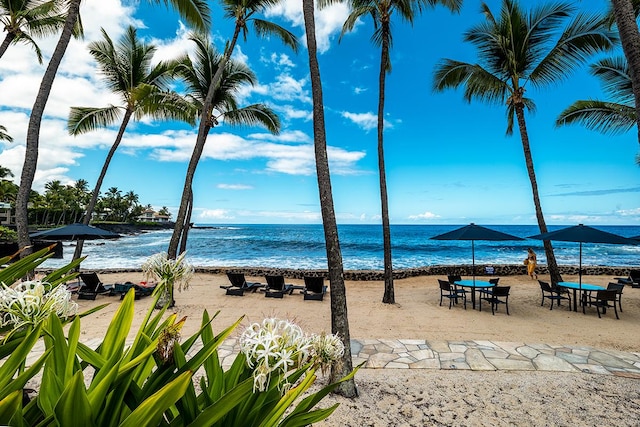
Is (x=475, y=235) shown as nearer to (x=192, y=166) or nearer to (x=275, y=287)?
(x=275, y=287)

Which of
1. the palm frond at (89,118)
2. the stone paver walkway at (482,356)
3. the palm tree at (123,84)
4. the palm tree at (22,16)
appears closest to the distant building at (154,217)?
the palm frond at (89,118)

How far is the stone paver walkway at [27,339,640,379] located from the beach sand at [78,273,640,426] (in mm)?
192

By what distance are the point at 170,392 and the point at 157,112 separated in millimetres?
12632

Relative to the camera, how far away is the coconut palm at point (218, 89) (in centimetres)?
1055

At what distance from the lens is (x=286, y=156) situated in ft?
85.0

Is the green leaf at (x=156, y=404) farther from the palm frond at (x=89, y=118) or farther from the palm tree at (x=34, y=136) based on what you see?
the palm frond at (x=89, y=118)

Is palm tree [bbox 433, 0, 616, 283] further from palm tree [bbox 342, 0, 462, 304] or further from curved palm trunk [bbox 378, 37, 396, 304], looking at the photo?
curved palm trunk [bbox 378, 37, 396, 304]

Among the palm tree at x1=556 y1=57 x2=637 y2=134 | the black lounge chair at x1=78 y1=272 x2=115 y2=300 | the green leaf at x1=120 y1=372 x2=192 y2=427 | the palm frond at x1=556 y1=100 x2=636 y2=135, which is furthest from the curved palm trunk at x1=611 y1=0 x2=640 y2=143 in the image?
the black lounge chair at x1=78 y1=272 x2=115 y2=300

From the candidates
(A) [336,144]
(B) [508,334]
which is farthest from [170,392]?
(A) [336,144]

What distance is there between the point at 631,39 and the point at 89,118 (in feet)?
47.5

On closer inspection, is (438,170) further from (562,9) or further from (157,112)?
(157,112)

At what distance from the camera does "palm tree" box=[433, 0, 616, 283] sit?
8.97 metres

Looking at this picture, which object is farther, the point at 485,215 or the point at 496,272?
the point at 485,215

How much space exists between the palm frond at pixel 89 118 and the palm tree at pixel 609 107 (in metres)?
16.2
